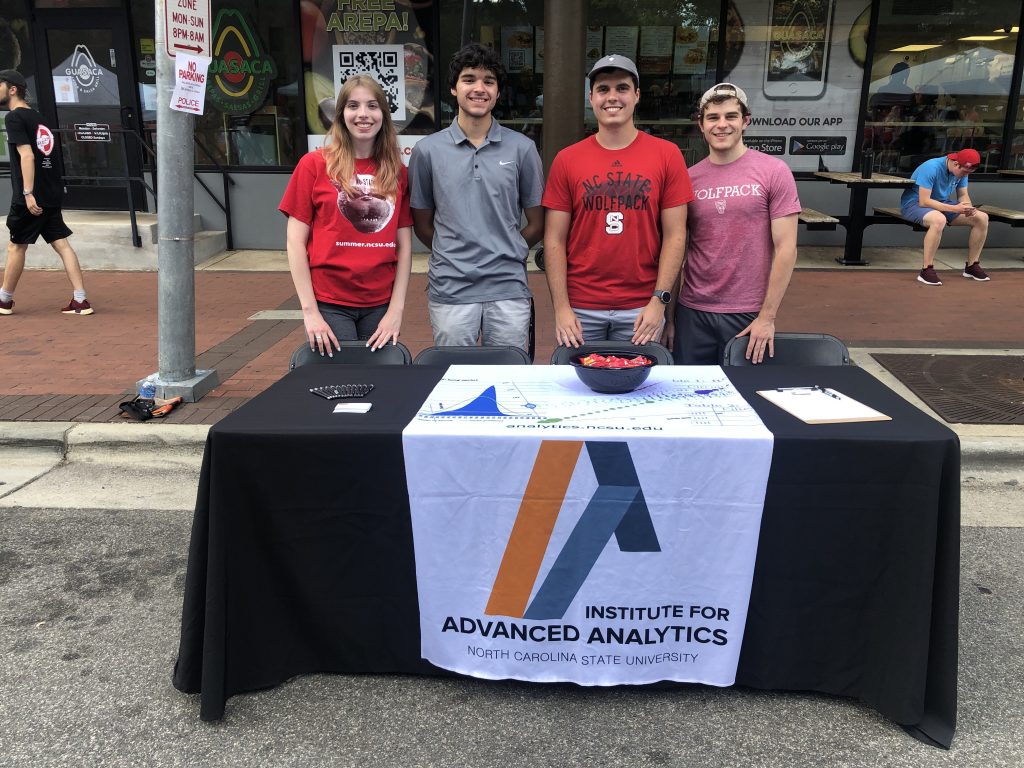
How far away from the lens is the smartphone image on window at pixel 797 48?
9984 millimetres

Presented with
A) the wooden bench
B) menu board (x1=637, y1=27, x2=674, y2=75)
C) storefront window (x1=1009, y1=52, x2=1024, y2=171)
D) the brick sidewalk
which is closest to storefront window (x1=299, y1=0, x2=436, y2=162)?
the brick sidewalk

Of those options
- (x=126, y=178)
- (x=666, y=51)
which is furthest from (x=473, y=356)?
(x=666, y=51)

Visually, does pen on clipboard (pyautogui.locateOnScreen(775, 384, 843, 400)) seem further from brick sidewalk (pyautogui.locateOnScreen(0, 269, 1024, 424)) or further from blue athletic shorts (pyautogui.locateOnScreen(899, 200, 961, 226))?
blue athletic shorts (pyautogui.locateOnScreen(899, 200, 961, 226))

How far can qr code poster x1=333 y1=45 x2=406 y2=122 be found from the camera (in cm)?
990

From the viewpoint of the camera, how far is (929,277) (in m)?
8.62

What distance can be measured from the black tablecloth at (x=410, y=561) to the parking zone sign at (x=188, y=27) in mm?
3124

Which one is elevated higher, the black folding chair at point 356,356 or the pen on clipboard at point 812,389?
the pen on clipboard at point 812,389

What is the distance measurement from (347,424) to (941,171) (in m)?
8.59

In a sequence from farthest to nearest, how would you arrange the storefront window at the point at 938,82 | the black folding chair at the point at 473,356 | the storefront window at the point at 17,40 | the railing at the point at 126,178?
the storefront window at the point at 17,40 < the storefront window at the point at 938,82 < the railing at the point at 126,178 < the black folding chair at the point at 473,356

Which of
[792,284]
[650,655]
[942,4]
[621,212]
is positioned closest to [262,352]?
[621,212]

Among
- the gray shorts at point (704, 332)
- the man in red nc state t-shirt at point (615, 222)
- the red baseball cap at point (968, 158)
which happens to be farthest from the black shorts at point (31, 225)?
the red baseball cap at point (968, 158)

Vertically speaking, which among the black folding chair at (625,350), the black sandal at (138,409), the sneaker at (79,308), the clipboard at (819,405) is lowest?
the black sandal at (138,409)

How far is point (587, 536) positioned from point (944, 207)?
8044mm

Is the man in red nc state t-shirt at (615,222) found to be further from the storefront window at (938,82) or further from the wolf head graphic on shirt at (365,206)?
the storefront window at (938,82)
